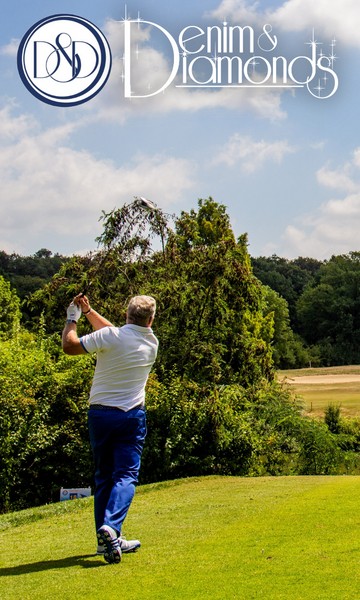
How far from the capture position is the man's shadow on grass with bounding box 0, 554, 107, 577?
595 centimetres

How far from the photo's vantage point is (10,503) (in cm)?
1393

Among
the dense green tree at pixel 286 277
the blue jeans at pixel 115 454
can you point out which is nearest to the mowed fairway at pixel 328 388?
the dense green tree at pixel 286 277

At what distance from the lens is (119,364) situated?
6.43 m

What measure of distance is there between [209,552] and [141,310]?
1.97 metres

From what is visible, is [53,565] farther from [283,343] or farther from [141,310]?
[283,343]

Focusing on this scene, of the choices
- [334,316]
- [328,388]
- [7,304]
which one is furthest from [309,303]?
[7,304]

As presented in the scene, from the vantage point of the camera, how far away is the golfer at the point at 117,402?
6.33m

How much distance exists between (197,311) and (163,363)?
156 cm

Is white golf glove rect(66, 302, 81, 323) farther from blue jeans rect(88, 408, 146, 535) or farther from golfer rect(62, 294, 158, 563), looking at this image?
blue jeans rect(88, 408, 146, 535)

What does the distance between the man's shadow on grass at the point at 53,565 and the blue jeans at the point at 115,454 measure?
11.5 inches

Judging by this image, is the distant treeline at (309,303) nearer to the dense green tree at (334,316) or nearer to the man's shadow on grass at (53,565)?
the dense green tree at (334,316)

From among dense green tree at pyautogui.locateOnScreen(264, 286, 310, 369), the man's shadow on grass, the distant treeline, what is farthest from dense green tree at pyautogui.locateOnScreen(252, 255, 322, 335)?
the man's shadow on grass

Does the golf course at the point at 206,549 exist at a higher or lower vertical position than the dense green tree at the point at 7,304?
lower

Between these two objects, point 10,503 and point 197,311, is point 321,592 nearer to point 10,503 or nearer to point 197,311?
point 10,503
